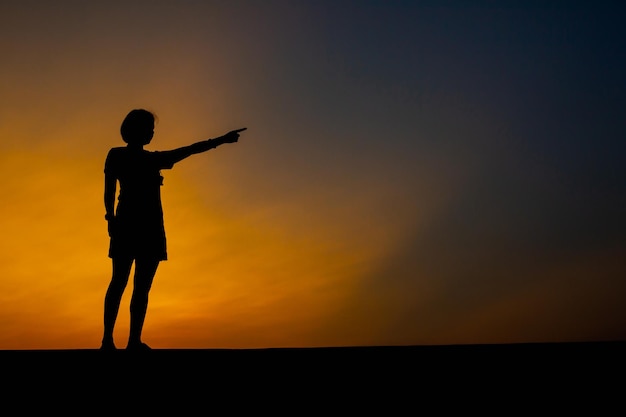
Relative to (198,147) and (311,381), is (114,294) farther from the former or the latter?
(311,381)

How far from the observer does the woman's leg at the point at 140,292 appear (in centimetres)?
555

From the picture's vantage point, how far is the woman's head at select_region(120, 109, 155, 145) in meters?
5.65

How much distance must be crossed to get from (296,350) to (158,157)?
7.34 feet

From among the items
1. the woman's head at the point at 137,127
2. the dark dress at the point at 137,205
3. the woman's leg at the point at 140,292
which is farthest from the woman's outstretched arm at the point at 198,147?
the woman's leg at the point at 140,292

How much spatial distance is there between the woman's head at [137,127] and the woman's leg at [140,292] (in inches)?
44.3

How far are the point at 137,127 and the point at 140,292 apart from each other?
5.00ft

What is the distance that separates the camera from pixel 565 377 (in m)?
4.20

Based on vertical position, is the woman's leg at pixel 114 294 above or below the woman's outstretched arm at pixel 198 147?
below

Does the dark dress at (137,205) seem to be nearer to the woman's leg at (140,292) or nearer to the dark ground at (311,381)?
the woman's leg at (140,292)

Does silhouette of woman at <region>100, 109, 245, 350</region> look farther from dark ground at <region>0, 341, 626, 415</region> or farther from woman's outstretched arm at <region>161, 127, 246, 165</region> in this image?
dark ground at <region>0, 341, 626, 415</region>

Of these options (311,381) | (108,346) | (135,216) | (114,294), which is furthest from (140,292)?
(311,381)

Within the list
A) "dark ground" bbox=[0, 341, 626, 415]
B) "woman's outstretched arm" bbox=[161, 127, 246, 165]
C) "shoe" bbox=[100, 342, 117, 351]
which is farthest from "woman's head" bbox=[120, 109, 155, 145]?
"dark ground" bbox=[0, 341, 626, 415]

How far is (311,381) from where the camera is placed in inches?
159

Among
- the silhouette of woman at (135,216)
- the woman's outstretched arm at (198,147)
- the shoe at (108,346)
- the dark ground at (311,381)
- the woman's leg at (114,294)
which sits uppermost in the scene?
the woman's outstretched arm at (198,147)
